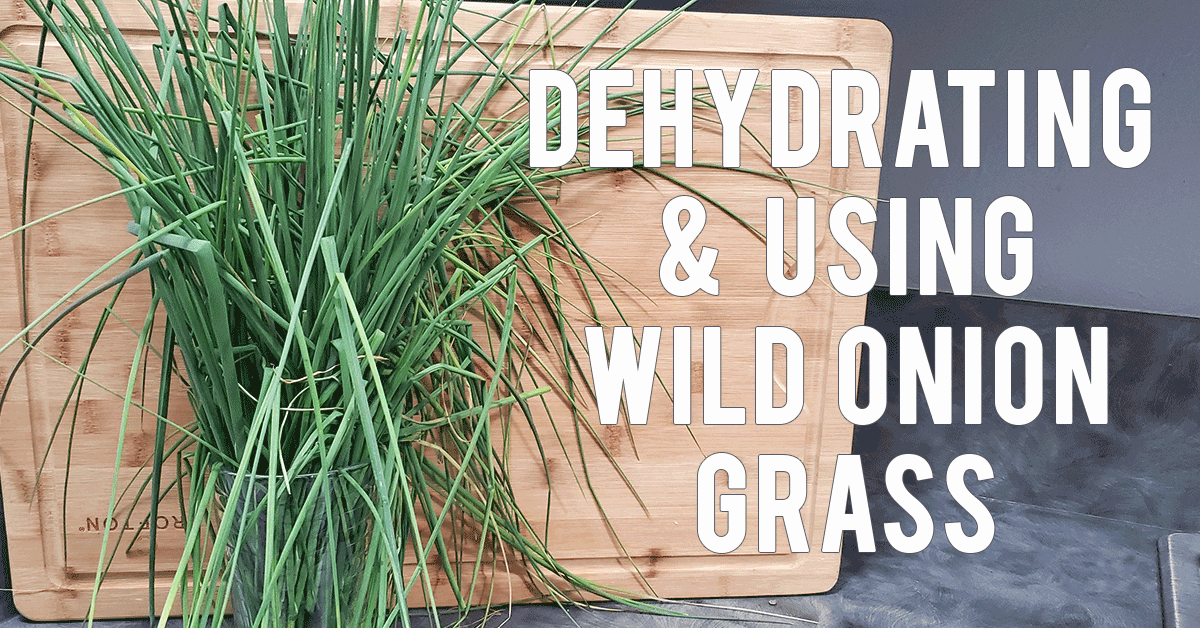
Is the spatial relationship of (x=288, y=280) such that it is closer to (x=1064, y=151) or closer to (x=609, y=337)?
(x=609, y=337)

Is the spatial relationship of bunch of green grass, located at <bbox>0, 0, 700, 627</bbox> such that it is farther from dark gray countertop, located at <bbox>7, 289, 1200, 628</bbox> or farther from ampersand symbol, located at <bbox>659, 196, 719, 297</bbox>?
dark gray countertop, located at <bbox>7, 289, 1200, 628</bbox>

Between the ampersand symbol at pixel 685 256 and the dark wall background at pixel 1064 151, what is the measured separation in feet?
2.00

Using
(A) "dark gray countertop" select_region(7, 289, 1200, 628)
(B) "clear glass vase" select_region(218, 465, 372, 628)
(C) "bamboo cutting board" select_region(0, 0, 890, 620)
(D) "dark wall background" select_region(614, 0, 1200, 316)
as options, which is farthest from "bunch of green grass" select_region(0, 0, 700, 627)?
(D) "dark wall background" select_region(614, 0, 1200, 316)

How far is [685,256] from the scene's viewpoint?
0.82 meters

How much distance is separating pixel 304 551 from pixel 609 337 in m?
0.39

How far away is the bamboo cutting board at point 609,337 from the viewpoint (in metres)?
0.75

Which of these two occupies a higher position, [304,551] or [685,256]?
[685,256]


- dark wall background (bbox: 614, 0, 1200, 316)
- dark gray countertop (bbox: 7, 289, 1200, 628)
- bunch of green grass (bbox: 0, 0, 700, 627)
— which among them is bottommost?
dark gray countertop (bbox: 7, 289, 1200, 628)

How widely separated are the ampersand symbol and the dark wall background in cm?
61

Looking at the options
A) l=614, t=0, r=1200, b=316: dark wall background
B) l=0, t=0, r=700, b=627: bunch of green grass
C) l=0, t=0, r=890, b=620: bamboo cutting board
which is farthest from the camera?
l=614, t=0, r=1200, b=316: dark wall background

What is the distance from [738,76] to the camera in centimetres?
79

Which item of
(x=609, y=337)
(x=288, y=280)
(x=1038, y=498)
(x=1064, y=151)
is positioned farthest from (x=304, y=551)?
(x=1064, y=151)

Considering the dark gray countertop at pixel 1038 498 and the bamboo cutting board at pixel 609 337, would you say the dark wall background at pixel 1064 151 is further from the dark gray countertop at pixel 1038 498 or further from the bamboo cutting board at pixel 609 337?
the bamboo cutting board at pixel 609 337

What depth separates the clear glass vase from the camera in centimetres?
51
